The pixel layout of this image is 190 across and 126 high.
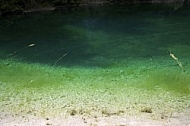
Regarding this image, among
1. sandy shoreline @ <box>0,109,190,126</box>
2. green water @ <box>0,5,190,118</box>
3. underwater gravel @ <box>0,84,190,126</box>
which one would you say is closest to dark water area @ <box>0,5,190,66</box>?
green water @ <box>0,5,190,118</box>

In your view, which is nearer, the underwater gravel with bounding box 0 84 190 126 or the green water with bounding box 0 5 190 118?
the underwater gravel with bounding box 0 84 190 126

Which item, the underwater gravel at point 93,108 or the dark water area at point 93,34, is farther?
the dark water area at point 93,34

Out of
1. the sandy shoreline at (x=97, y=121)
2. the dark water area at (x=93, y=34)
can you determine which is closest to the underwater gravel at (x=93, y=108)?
the sandy shoreline at (x=97, y=121)

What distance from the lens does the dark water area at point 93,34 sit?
16.0m

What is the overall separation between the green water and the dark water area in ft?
0.14

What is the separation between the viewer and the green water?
10.8m

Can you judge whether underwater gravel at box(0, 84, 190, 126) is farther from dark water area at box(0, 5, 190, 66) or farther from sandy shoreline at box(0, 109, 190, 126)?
dark water area at box(0, 5, 190, 66)

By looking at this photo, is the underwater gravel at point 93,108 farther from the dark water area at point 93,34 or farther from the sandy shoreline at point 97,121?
the dark water area at point 93,34

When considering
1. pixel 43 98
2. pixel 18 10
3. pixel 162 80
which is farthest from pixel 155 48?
pixel 18 10

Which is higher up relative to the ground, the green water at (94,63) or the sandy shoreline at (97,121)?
the sandy shoreline at (97,121)

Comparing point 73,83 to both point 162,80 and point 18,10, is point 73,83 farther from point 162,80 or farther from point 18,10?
point 18,10

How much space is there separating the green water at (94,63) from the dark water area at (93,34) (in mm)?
43

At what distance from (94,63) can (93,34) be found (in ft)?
19.1

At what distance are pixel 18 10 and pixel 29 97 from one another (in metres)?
16.2
